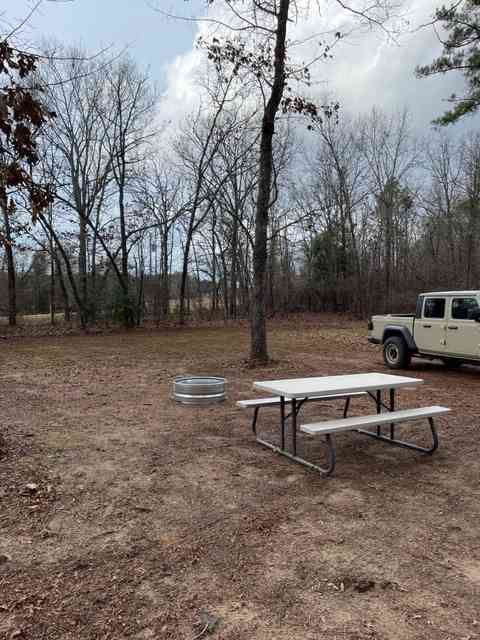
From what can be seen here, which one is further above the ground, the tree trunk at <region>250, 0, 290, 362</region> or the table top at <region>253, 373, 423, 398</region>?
the tree trunk at <region>250, 0, 290, 362</region>

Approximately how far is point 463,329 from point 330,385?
542 centimetres

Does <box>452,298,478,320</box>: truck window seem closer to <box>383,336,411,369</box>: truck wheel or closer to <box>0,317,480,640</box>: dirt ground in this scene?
<box>383,336,411,369</box>: truck wheel

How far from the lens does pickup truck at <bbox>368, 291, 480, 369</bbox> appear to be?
29.4 feet

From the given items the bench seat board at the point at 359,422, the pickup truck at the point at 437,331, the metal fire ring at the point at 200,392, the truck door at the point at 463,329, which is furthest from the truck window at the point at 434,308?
the bench seat board at the point at 359,422

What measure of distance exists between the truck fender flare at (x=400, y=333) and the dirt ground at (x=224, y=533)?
12.0 ft

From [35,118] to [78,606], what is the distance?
333cm

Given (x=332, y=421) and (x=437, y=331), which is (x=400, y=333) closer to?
(x=437, y=331)

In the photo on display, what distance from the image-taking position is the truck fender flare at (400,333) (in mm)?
10078

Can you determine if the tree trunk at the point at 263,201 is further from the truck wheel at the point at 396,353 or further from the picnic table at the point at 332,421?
the picnic table at the point at 332,421

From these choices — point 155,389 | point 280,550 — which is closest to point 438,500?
point 280,550

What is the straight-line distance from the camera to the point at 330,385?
186 inches

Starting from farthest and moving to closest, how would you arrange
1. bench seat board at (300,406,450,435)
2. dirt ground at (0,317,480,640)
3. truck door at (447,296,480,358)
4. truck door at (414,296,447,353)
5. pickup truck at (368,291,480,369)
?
truck door at (414,296,447,353), pickup truck at (368,291,480,369), truck door at (447,296,480,358), bench seat board at (300,406,450,435), dirt ground at (0,317,480,640)

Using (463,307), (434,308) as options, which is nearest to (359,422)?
(463,307)

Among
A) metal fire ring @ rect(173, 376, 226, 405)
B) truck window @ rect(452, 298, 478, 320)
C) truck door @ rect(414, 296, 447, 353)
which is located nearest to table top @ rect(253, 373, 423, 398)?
metal fire ring @ rect(173, 376, 226, 405)
